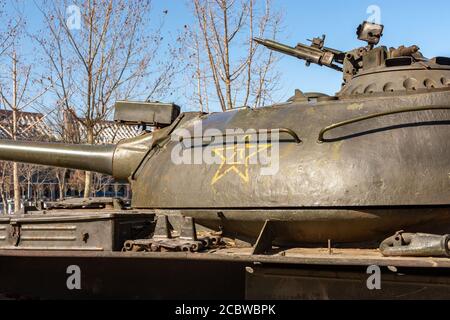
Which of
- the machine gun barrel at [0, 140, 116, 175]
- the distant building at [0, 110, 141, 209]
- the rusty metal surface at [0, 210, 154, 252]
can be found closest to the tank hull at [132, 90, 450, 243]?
the rusty metal surface at [0, 210, 154, 252]

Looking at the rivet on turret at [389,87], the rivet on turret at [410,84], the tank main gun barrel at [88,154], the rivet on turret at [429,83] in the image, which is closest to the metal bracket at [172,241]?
the tank main gun barrel at [88,154]

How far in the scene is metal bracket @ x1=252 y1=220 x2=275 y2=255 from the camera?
16.7 ft

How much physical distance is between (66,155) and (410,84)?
12.8 feet

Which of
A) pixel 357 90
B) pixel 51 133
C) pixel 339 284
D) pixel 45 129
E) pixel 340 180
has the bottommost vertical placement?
pixel 339 284

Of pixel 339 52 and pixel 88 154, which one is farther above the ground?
pixel 339 52

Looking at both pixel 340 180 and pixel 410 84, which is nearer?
pixel 340 180

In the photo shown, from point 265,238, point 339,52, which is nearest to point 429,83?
point 265,238

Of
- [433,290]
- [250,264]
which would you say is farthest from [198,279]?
[433,290]

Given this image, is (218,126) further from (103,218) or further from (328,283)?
(328,283)

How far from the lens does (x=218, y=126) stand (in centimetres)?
611

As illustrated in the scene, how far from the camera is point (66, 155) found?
696 centimetres

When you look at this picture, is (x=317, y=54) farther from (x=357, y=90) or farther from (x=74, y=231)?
(x=74, y=231)

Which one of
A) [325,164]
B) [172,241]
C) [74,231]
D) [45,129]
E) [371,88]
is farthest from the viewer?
[45,129]

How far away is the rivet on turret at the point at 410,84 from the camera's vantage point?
5714mm
